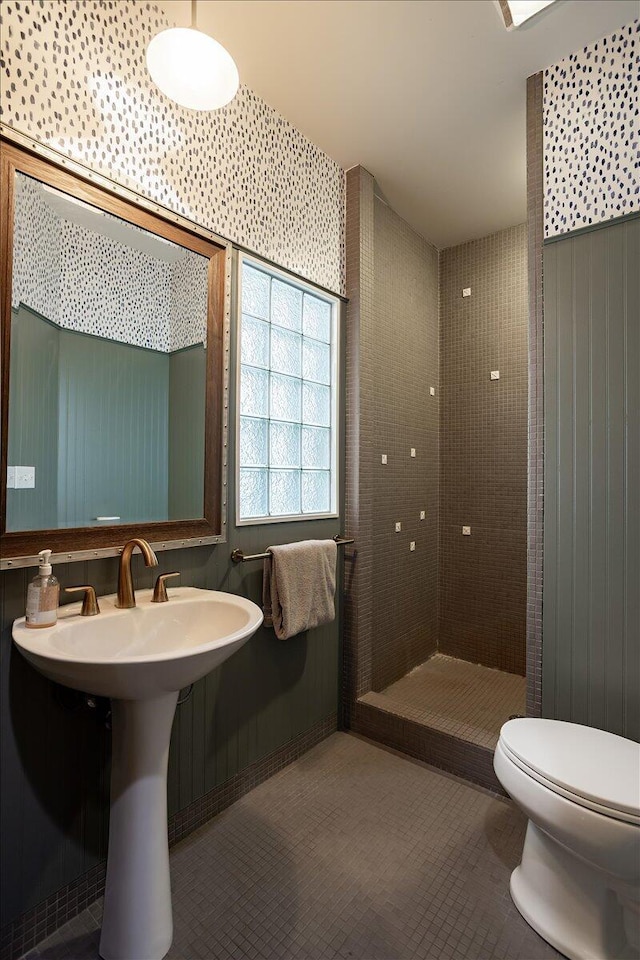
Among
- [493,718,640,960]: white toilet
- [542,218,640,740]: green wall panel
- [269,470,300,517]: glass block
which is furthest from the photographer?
[269,470,300,517]: glass block

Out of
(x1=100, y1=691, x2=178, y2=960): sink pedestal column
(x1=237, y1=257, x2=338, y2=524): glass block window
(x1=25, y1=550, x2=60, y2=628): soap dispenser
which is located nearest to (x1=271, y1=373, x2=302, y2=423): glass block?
(x1=237, y1=257, x2=338, y2=524): glass block window

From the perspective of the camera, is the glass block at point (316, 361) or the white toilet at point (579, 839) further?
the glass block at point (316, 361)

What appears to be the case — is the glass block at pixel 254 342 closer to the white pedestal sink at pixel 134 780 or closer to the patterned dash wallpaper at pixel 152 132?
the patterned dash wallpaper at pixel 152 132

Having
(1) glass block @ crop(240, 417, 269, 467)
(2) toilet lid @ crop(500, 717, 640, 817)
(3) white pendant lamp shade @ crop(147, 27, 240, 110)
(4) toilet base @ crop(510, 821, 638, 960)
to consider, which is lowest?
(4) toilet base @ crop(510, 821, 638, 960)

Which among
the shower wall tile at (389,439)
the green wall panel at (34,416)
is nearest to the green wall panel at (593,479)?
the shower wall tile at (389,439)

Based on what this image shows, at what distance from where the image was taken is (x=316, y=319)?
2232mm

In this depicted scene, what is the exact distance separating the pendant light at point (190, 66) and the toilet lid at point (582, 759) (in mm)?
2029

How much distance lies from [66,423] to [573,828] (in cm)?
169

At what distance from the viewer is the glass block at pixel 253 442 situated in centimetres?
188

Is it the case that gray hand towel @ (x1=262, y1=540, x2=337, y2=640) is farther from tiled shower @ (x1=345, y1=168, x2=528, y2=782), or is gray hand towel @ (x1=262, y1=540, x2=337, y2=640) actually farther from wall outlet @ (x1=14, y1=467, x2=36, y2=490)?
wall outlet @ (x1=14, y1=467, x2=36, y2=490)

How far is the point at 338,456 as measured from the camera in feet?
7.59

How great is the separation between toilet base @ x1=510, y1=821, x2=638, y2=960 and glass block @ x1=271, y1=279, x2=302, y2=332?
1.97 meters

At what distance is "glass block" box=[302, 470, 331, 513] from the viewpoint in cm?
218

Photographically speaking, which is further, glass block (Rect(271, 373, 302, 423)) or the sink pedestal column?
glass block (Rect(271, 373, 302, 423))
